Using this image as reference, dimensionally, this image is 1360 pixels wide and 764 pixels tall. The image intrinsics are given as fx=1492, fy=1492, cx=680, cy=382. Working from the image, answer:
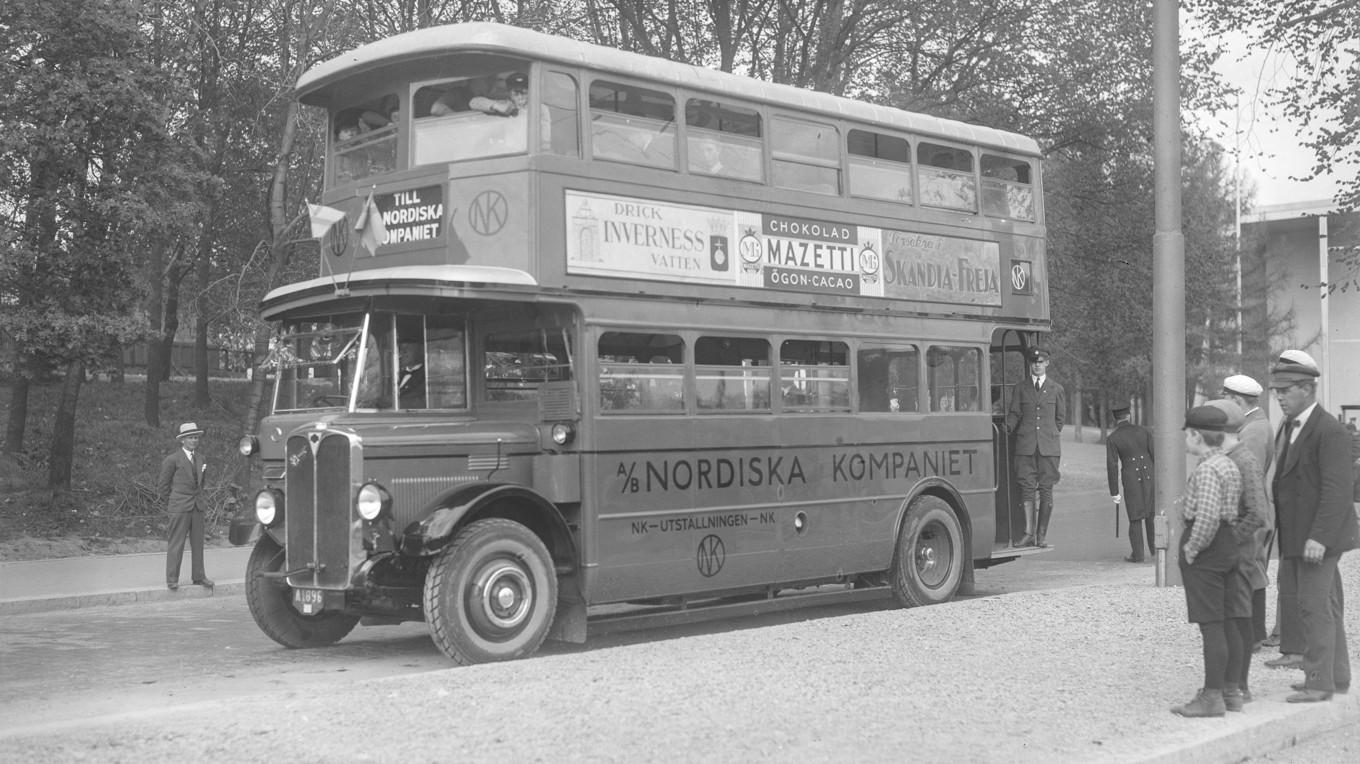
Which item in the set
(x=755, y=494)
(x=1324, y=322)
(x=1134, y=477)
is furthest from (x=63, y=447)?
(x=1324, y=322)

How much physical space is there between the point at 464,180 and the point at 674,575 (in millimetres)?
3402

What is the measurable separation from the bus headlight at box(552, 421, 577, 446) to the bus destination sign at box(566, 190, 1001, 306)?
1135 mm

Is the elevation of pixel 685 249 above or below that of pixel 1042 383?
above

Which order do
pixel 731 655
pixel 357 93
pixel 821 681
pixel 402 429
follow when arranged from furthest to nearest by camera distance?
pixel 357 93 < pixel 402 429 < pixel 731 655 < pixel 821 681

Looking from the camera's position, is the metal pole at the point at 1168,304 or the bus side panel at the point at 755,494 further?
the metal pole at the point at 1168,304

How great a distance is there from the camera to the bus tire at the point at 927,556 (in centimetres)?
1355

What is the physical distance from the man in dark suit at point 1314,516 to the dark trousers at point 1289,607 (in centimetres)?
2

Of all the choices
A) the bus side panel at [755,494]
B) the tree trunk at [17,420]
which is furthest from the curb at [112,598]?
the tree trunk at [17,420]

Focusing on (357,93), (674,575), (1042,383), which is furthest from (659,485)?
(1042,383)

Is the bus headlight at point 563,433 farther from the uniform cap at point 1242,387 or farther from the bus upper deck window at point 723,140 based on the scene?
the uniform cap at point 1242,387

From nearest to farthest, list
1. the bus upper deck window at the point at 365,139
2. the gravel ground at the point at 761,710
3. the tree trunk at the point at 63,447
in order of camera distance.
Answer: the gravel ground at the point at 761,710, the bus upper deck window at the point at 365,139, the tree trunk at the point at 63,447

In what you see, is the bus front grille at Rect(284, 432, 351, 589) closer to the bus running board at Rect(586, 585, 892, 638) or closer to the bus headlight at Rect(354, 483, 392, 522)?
the bus headlight at Rect(354, 483, 392, 522)

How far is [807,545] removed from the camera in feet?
41.6

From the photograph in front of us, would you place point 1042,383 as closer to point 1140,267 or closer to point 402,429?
point 402,429
